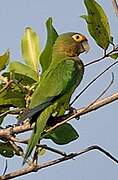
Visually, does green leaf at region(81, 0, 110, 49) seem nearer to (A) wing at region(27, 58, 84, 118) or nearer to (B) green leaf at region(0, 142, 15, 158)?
(B) green leaf at region(0, 142, 15, 158)

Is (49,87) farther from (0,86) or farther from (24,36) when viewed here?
(0,86)

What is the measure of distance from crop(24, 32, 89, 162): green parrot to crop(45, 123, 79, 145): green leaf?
0.06 m

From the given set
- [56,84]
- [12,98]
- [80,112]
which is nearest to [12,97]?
[12,98]

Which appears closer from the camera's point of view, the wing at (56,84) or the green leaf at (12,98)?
the green leaf at (12,98)

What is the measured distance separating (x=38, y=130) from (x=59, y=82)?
68cm

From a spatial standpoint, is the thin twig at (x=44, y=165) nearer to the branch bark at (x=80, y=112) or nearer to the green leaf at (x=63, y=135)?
the branch bark at (x=80, y=112)

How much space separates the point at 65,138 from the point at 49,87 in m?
0.68

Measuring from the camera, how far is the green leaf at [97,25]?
125cm

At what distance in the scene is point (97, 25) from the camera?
1.24 metres

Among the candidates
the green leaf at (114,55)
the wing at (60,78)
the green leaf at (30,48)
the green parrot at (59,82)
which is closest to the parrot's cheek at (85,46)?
the green parrot at (59,82)

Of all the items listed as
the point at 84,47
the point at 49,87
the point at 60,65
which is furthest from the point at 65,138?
the point at 84,47

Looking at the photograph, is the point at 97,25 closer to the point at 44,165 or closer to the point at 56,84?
the point at 44,165

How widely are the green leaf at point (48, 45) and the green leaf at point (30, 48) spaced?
0.30 feet

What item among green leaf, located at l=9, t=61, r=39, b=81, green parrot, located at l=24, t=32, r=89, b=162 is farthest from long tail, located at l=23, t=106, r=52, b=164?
green leaf, located at l=9, t=61, r=39, b=81
